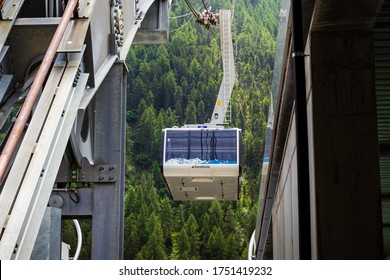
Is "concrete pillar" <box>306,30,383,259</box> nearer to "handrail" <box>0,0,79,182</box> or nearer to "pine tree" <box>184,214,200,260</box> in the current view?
"handrail" <box>0,0,79,182</box>

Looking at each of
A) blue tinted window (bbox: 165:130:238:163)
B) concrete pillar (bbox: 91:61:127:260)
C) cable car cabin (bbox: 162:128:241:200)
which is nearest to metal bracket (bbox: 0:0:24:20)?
concrete pillar (bbox: 91:61:127:260)

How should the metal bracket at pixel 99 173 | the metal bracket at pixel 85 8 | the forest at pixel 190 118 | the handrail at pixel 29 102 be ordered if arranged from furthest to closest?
1. the forest at pixel 190 118
2. the metal bracket at pixel 99 173
3. the metal bracket at pixel 85 8
4. the handrail at pixel 29 102

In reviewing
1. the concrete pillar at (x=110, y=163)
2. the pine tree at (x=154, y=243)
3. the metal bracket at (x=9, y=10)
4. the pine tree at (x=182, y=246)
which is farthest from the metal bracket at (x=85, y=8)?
the pine tree at (x=182, y=246)

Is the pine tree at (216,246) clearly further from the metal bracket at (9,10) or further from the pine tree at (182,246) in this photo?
the metal bracket at (9,10)

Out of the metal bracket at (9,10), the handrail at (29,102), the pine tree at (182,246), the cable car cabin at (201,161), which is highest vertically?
the metal bracket at (9,10)

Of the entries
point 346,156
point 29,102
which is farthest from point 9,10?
point 346,156

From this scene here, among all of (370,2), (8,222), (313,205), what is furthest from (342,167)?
(8,222)
